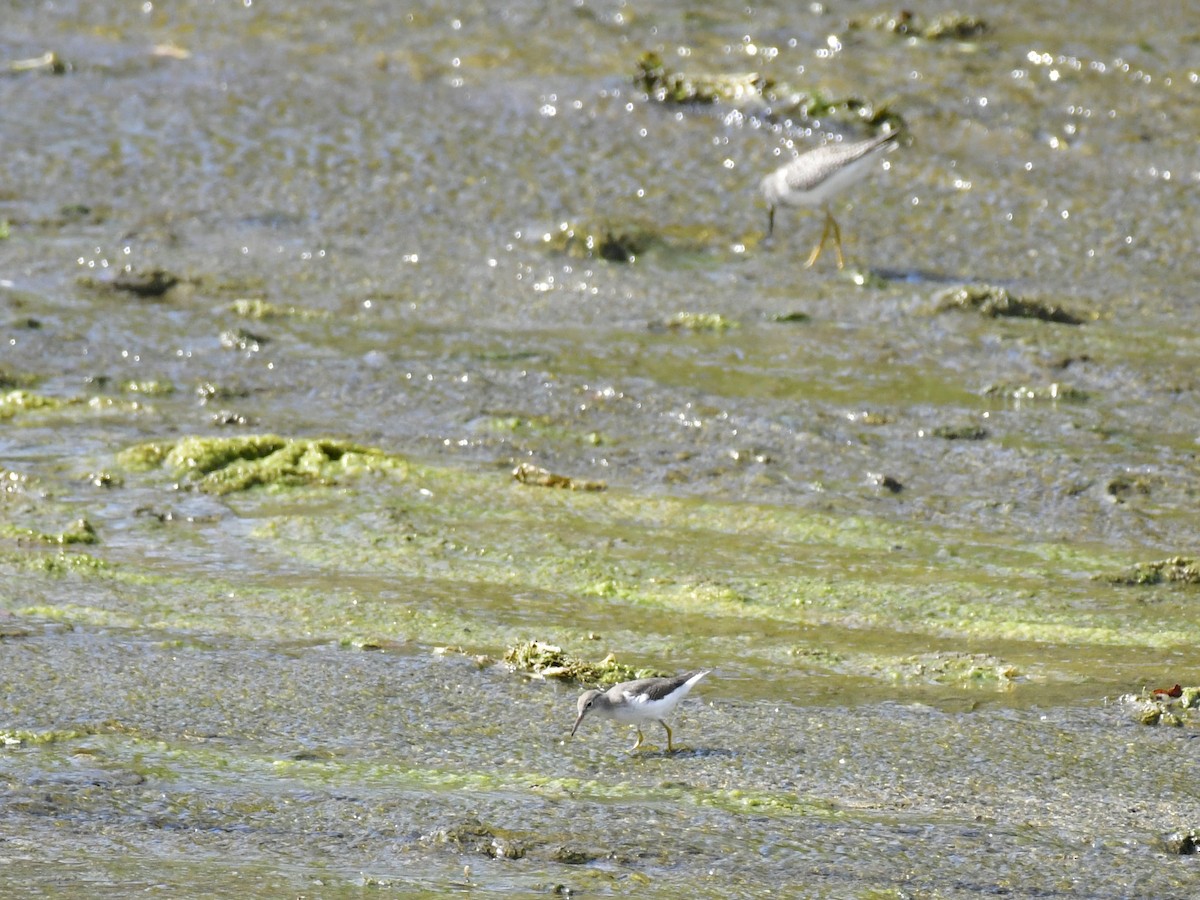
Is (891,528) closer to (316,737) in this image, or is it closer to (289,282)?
(316,737)

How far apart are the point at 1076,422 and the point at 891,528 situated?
1706 mm

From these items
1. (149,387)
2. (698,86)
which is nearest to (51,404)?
(149,387)

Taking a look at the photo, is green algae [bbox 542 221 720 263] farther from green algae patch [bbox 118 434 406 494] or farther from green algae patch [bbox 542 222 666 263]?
green algae patch [bbox 118 434 406 494]

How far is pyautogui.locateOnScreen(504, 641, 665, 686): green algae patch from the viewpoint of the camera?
568cm

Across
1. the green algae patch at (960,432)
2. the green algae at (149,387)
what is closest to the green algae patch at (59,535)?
the green algae at (149,387)

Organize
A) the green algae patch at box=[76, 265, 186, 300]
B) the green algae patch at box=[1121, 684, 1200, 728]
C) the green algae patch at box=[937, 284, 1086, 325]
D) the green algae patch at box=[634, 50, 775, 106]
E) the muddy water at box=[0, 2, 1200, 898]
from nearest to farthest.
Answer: the muddy water at box=[0, 2, 1200, 898] → the green algae patch at box=[1121, 684, 1200, 728] → the green algae patch at box=[937, 284, 1086, 325] → the green algae patch at box=[76, 265, 186, 300] → the green algae patch at box=[634, 50, 775, 106]

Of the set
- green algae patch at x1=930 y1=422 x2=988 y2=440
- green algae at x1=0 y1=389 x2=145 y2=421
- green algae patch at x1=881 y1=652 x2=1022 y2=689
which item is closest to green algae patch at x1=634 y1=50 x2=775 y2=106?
green algae patch at x1=930 y1=422 x2=988 y2=440

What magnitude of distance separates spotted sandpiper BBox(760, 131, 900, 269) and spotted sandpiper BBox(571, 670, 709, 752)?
19.4ft

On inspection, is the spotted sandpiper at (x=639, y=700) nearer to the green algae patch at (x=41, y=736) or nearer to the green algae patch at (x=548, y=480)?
the green algae patch at (x=41, y=736)

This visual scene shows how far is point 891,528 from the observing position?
7.16 m

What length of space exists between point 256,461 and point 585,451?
4.84ft

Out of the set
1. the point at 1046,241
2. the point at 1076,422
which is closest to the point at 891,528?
the point at 1076,422

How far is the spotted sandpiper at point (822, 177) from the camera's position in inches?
420

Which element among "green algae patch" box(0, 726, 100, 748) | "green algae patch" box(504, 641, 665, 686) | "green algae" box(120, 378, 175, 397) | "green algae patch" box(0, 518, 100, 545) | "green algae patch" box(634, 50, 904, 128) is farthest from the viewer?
"green algae patch" box(634, 50, 904, 128)
